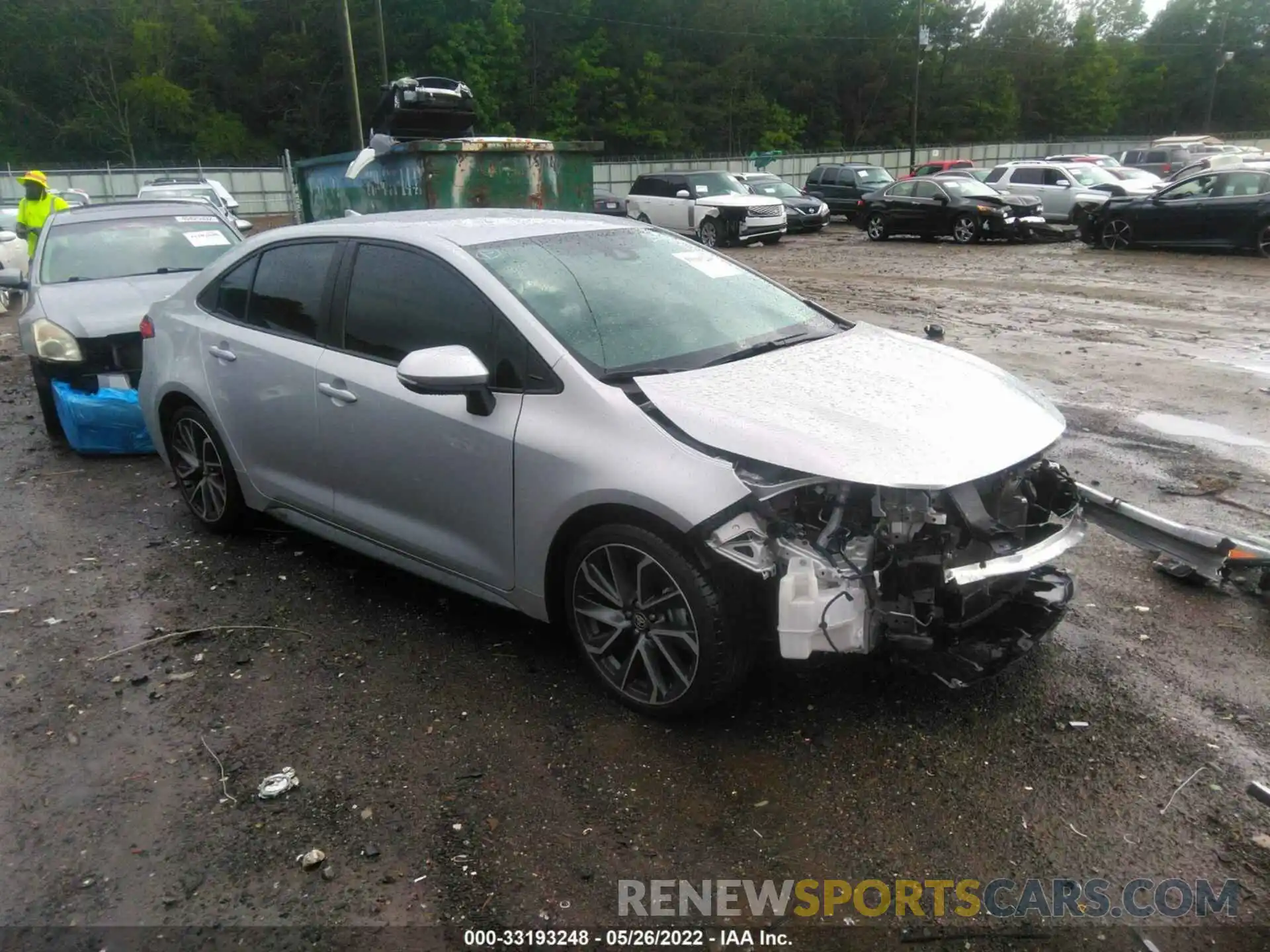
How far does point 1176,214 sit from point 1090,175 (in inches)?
247

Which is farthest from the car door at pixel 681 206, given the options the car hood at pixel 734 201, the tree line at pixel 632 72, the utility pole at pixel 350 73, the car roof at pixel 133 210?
Result: the tree line at pixel 632 72

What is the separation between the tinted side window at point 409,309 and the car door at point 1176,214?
710 inches

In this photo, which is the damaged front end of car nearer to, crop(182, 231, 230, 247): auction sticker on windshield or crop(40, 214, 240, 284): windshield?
crop(40, 214, 240, 284): windshield

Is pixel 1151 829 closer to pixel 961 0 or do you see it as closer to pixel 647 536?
pixel 647 536

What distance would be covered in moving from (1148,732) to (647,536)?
1.85m

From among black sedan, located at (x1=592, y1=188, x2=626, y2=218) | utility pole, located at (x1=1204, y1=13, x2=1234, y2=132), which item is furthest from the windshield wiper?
utility pole, located at (x1=1204, y1=13, x2=1234, y2=132)

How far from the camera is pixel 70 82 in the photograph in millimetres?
56406

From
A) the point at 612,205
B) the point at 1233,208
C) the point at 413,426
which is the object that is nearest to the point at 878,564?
the point at 413,426

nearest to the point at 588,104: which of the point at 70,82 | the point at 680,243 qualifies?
the point at 70,82

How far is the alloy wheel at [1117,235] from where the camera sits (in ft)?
62.6

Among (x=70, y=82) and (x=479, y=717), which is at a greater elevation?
(x=70, y=82)

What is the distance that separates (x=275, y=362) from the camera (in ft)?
15.0

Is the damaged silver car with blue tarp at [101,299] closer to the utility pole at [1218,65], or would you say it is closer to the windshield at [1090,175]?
the windshield at [1090,175]

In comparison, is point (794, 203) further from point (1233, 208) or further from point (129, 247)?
point (129, 247)
